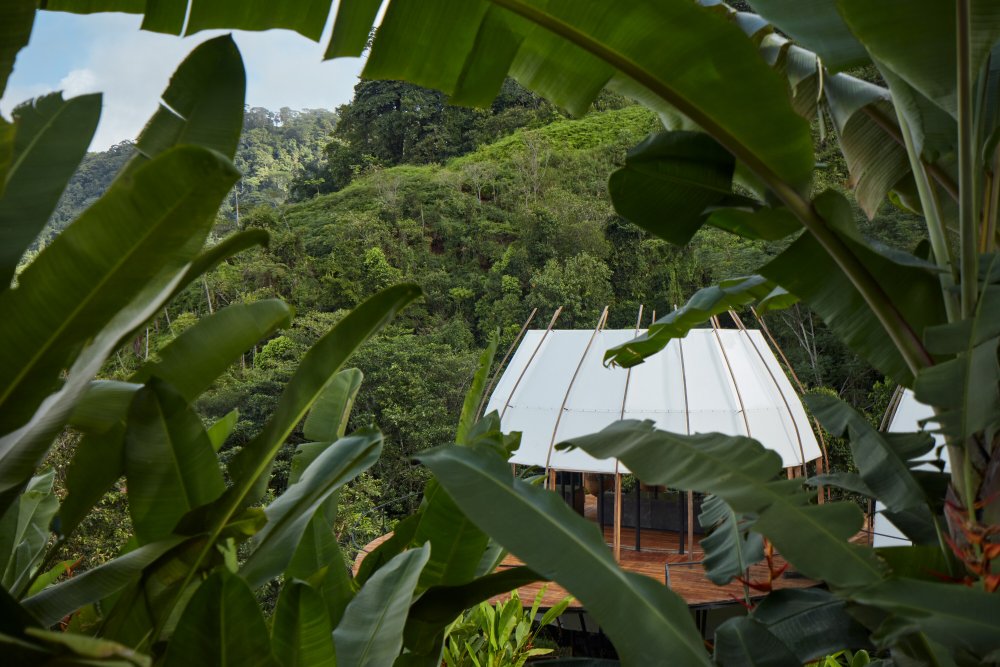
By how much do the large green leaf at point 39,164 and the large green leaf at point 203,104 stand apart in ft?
0.18

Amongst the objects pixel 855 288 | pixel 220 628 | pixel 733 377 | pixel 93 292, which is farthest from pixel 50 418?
pixel 733 377

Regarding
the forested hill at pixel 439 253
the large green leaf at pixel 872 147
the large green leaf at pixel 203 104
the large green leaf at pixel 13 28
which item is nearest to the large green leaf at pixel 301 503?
the large green leaf at pixel 203 104

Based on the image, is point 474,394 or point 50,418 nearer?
point 50,418

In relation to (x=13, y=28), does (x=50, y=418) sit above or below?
below

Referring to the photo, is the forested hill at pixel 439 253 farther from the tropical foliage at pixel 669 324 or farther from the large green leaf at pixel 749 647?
the large green leaf at pixel 749 647

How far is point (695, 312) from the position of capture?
185cm

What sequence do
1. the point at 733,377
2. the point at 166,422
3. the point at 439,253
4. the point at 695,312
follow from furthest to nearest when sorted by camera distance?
the point at 439,253
the point at 733,377
the point at 695,312
the point at 166,422

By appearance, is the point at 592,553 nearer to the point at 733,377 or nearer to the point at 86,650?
the point at 86,650

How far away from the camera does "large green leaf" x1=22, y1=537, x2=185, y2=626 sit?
71 cm

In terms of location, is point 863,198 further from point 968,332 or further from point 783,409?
point 783,409

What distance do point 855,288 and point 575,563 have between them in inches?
35.2

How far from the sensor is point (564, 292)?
687 inches

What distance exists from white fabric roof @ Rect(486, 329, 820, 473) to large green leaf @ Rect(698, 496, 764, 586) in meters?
5.83

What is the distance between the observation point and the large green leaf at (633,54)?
1235mm
